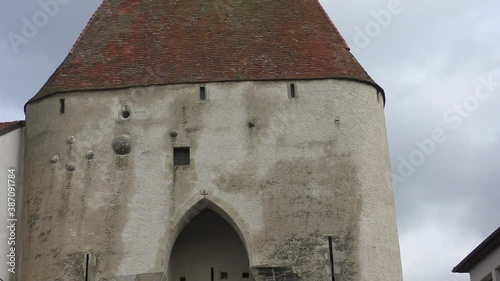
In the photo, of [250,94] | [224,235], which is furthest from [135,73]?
[224,235]

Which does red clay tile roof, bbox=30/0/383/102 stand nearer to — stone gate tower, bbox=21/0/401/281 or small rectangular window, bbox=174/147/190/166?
stone gate tower, bbox=21/0/401/281

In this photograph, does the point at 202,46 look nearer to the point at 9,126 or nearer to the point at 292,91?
the point at 292,91

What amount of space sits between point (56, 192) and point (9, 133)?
7.00ft

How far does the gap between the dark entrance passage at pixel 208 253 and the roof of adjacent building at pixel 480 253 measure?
4933 millimetres

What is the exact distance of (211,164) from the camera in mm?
22812

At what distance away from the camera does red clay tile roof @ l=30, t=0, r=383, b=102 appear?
78.0ft

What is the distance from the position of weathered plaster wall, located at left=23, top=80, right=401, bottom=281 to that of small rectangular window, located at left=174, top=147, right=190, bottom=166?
14cm

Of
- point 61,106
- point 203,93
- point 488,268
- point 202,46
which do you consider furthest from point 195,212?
point 488,268

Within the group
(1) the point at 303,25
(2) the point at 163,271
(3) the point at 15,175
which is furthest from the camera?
(1) the point at 303,25

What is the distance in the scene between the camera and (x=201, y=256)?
2366 centimetres

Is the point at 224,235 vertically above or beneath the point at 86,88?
beneath

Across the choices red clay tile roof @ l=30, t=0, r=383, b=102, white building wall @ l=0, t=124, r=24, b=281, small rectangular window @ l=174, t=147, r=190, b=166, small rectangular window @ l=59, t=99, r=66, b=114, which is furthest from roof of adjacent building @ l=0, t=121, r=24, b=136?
small rectangular window @ l=174, t=147, r=190, b=166

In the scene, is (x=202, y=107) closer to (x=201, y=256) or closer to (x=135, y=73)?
(x=135, y=73)

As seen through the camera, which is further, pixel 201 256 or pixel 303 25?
pixel 303 25
